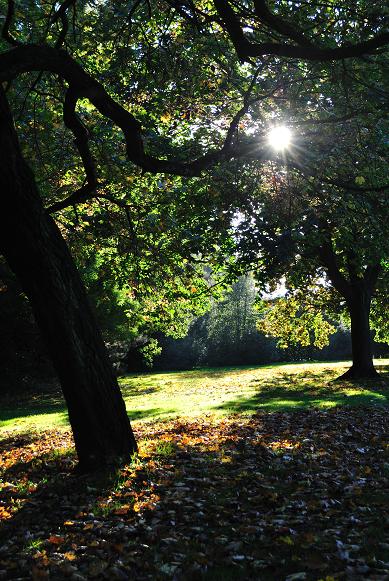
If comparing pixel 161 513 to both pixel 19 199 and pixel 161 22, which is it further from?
pixel 161 22

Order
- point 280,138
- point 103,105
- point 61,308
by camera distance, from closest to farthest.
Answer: point 61,308
point 103,105
point 280,138

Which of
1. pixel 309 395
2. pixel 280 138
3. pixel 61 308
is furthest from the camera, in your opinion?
pixel 309 395

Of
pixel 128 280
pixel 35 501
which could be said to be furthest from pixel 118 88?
pixel 35 501

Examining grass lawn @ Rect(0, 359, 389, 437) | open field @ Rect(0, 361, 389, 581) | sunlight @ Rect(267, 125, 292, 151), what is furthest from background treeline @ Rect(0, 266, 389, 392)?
sunlight @ Rect(267, 125, 292, 151)

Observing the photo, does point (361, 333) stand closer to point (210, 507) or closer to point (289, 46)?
point (210, 507)

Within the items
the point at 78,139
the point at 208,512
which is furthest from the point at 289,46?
the point at 208,512

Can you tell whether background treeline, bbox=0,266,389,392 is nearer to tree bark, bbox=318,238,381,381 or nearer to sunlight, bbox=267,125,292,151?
tree bark, bbox=318,238,381,381

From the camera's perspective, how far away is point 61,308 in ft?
24.3

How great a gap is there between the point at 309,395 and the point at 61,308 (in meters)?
13.7

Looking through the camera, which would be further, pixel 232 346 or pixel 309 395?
pixel 232 346

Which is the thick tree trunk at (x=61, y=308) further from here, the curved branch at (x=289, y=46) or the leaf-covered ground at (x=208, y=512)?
the curved branch at (x=289, y=46)

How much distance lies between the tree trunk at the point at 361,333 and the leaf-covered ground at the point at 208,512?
14026 millimetres

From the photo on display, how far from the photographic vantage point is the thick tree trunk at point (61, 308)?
281 inches

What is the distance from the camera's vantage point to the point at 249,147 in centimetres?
877
